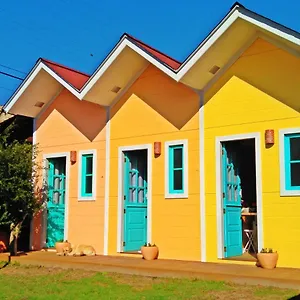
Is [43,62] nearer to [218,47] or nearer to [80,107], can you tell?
[80,107]

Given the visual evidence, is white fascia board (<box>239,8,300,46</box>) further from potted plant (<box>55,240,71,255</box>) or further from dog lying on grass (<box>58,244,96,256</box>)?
potted plant (<box>55,240,71,255</box>)

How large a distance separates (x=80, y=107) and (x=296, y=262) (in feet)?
19.5

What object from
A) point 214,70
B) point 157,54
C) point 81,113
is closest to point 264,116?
point 214,70

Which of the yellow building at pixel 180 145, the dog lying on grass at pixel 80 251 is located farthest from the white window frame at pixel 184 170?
the dog lying on grass at pixel 80 251

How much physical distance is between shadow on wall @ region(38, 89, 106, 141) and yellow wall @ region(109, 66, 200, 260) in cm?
45

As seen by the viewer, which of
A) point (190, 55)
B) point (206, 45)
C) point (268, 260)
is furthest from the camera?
point (190, 55)

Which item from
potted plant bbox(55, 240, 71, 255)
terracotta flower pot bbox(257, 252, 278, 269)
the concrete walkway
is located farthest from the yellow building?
the concrete walkway

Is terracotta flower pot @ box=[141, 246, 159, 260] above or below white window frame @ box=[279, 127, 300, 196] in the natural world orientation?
below

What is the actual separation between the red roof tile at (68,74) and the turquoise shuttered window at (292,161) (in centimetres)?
470

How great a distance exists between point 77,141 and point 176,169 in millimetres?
2779

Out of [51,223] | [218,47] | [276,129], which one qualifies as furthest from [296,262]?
[51,223]

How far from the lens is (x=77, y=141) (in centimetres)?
1105

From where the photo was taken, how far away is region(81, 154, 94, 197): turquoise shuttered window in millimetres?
10789

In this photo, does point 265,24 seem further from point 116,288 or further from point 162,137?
point 116,288
